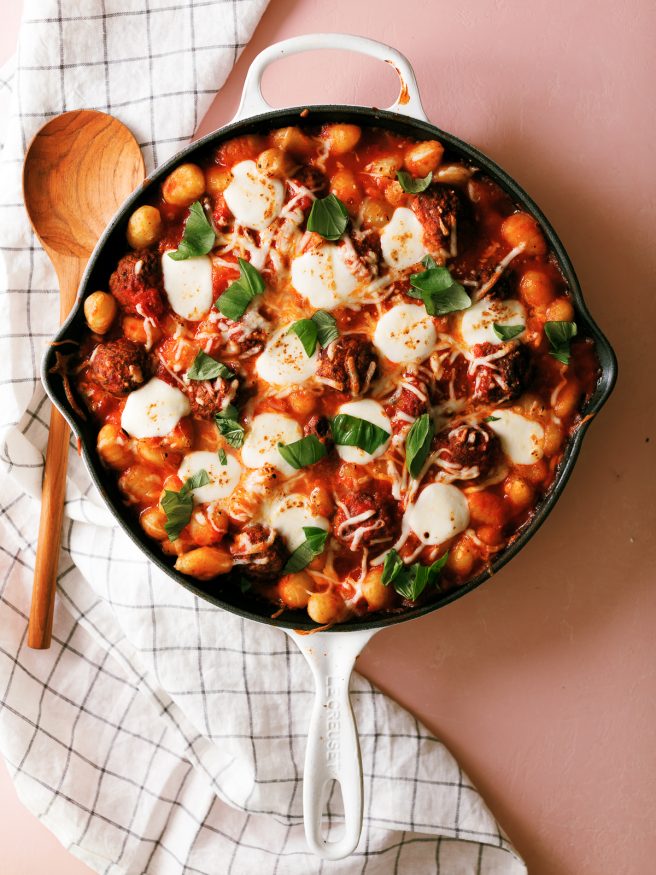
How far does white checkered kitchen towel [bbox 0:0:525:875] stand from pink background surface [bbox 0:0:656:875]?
0.18 meters

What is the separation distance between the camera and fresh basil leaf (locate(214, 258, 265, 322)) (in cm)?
279

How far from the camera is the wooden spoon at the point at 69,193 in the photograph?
3.09 meters

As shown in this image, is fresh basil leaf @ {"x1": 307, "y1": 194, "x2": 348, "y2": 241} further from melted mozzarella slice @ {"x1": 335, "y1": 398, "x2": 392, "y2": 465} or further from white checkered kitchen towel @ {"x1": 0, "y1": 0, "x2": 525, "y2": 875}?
white checkered kitchen towel @ {"x1": 0, "y1": 0, "x2": 525, "y2": 875}

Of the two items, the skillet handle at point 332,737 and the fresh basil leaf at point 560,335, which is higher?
the fresh basil leaf at point 560,335

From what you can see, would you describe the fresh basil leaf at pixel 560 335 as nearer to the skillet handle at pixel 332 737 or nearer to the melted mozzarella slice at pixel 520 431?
the melted mozzarella slice at pixel 520 431

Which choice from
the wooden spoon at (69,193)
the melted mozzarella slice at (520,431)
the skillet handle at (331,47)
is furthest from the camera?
the wooden spoon at (69,193)

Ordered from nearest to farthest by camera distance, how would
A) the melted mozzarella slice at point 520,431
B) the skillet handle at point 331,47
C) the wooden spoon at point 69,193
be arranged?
1. the skillet handle at point 331,47
2. the melted mozzarella slice at point 520,431
3. the wooden spoon at point 69,193

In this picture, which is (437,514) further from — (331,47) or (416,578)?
(331,47)

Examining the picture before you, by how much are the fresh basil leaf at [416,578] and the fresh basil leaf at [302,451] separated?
1.64 ft

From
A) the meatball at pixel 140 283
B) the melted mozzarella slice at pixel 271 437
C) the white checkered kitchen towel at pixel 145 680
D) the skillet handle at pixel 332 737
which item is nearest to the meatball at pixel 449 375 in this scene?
the melted mozzarella slice at pixel 271 437

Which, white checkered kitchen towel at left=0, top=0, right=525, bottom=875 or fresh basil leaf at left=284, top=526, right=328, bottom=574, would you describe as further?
white checkered kitchen towel at left=0, top=0, right=525, bottom=875

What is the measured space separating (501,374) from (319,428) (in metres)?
0.64

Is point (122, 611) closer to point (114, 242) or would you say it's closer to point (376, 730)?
point (376, 730)

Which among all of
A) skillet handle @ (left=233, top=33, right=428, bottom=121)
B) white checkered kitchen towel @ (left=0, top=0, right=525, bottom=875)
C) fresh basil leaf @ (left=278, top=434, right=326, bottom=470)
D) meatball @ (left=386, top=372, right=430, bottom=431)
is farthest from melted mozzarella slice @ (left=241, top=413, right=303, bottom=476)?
skillet handle @ (left=233, top=33, right=428, bottom=121)
